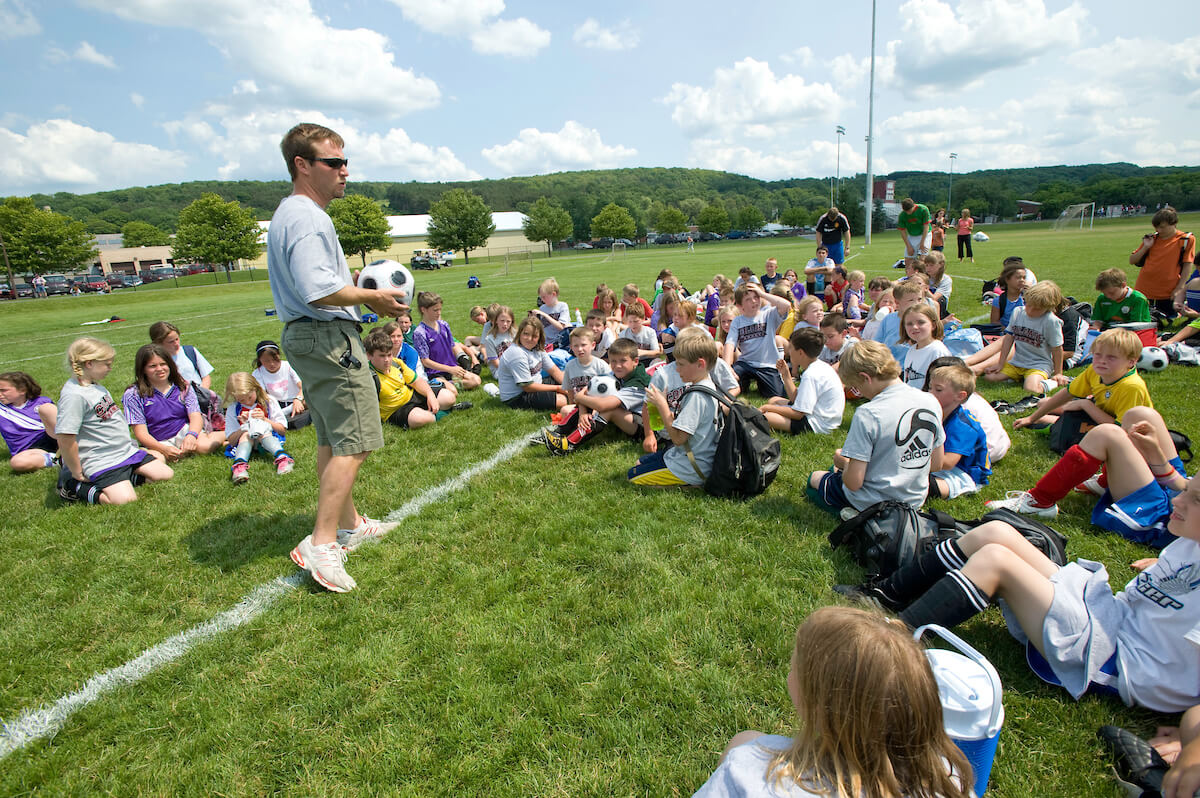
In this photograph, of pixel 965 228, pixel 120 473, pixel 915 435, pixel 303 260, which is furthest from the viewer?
pixel 965 228

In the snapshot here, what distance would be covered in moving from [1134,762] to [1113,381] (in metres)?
3.38

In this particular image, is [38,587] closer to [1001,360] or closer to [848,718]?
[848,718]

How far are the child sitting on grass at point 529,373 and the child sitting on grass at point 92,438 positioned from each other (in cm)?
381

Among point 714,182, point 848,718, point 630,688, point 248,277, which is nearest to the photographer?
point 848,718

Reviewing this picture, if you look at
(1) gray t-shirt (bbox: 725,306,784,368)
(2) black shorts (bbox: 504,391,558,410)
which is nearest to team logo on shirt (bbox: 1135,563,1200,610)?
(1) gray t-shirt (bbox: 725,306,784,368)

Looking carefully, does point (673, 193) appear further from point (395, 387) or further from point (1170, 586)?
point (1170, 586)

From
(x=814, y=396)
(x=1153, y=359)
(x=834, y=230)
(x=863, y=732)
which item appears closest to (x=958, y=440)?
(x=814, y=396)

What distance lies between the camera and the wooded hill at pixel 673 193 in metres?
98.9

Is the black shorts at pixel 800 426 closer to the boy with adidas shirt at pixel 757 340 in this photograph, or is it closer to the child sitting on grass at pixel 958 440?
the boy with adidas shirt at pixel 757 340

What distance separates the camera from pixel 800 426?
19.6ft

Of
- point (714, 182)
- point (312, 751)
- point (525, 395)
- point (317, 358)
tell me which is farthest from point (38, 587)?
point (714, 182)

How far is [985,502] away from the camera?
4.26 metres

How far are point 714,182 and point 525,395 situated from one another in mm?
204015

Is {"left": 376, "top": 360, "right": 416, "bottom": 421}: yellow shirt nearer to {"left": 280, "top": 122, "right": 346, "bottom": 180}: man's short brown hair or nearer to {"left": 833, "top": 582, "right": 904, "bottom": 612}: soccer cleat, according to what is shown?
{"left": 280, "top": 122, "right": 346, "bottom": 180}: man's short brown hair
